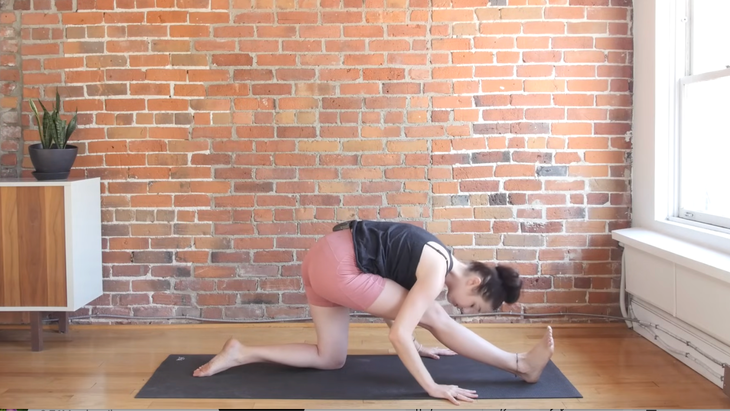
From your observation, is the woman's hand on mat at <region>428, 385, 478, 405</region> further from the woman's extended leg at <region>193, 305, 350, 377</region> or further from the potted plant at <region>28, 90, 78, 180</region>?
the potted plant at <region>28, 90, 78, 180</region>

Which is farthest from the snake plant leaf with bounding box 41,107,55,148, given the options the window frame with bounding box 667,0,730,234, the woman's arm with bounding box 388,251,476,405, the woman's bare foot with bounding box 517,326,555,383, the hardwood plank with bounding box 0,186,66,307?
the window frame with bounding box 667,0,730,234

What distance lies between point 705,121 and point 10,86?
4075mm

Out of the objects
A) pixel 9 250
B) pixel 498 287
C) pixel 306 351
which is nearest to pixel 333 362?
pixel 306 351

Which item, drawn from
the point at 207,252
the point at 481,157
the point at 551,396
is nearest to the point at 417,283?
the point at 551,396

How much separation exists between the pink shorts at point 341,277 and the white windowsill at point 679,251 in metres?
1.47

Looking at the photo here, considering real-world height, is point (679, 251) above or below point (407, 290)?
above

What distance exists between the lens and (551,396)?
292 cm

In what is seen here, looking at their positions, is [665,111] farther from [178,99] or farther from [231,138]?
[178,99]

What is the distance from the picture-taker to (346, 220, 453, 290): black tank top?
2.90 metres

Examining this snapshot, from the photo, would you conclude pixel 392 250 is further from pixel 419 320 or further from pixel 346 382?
pixel 346 382

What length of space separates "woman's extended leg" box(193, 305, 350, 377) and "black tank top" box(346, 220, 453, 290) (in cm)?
34

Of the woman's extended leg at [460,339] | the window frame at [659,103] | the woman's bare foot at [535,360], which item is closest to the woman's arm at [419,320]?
the woman's extended leg at [460,339]

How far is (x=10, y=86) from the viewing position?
4.11 metres

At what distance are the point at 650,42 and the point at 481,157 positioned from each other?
1.16 m
